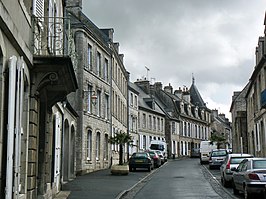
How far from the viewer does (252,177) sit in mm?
15531

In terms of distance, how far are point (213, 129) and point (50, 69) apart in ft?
280

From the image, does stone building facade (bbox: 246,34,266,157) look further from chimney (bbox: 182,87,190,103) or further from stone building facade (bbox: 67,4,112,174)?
chimney (bbox: 182,87,190,103)

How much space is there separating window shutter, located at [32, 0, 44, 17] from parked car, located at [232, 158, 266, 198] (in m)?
8.56

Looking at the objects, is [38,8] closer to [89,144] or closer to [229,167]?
[229,167]

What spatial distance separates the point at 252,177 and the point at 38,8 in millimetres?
8747

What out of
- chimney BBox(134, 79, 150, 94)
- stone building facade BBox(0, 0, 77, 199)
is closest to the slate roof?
chimney BBox(134, 79, 150, 94)

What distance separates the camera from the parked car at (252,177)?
15.4m

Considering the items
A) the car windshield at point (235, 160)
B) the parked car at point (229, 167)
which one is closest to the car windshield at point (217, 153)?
the parked car at point (229, 167)

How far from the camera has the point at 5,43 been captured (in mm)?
8812

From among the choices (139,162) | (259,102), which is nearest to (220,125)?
(139,162)

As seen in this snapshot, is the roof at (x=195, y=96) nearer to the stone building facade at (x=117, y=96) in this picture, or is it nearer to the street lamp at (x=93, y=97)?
the stone building facade at (x=117, y=96)

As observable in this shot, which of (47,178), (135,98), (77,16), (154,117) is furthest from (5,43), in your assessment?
(154,117)

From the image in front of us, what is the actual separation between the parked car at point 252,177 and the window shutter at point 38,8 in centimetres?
856

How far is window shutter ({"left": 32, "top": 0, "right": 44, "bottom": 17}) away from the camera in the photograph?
473 inches
